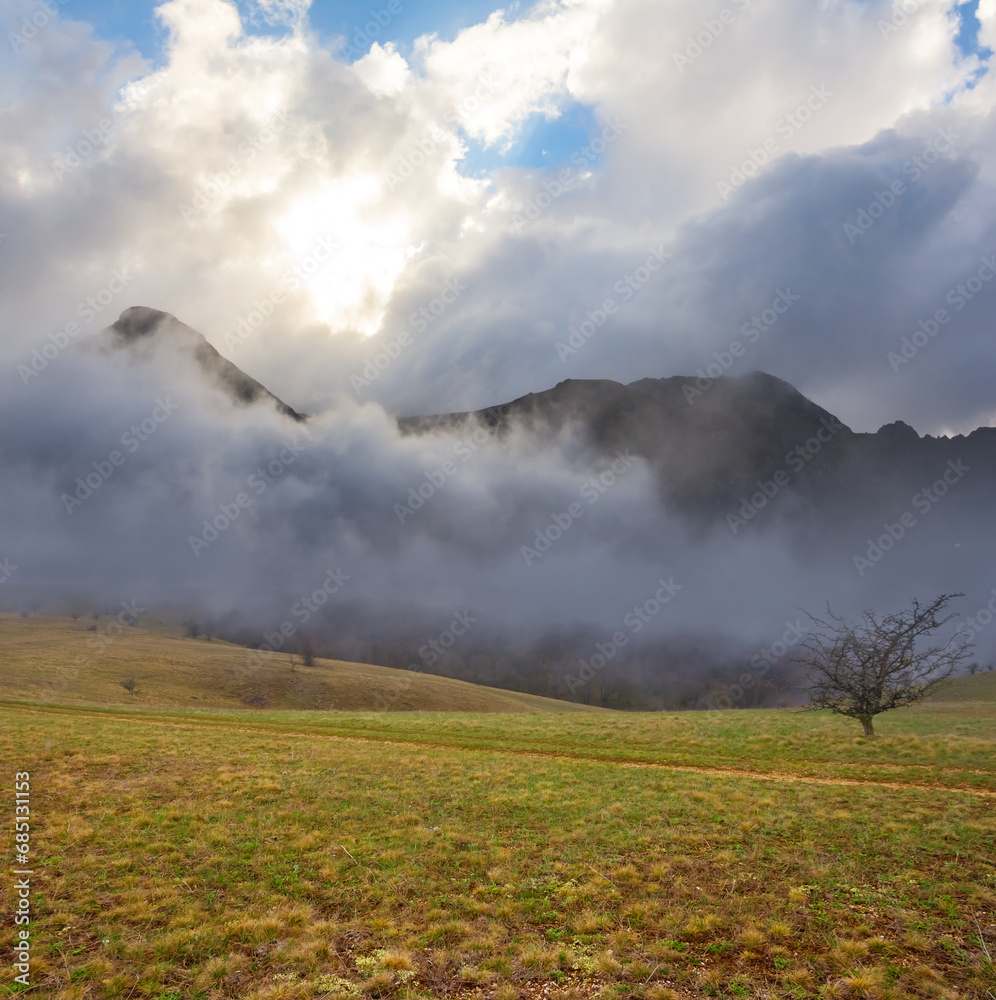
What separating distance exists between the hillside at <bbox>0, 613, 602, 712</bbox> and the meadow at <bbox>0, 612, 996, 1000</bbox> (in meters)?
46.7

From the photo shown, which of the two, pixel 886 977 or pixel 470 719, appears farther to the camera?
pixel 470 719

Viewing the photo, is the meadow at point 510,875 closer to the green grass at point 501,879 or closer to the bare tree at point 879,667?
the green grass at point 501,879

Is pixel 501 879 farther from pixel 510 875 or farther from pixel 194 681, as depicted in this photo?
pixel 194 681

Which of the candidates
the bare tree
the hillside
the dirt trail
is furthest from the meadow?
the hillside

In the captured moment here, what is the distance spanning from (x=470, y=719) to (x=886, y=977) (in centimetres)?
3701

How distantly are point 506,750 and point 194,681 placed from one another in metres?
74.7

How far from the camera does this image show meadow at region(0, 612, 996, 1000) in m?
9.38

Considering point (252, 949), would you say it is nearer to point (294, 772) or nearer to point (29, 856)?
point (29, 856)

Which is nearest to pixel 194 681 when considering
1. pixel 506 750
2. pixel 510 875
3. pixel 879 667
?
pixel 506 750

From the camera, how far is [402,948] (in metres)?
10.3

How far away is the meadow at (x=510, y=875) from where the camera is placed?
9.38 meters

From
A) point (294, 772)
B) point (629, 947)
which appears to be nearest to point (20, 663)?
point (294, 772)

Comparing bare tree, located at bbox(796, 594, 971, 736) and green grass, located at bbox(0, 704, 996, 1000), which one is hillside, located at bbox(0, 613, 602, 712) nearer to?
green grass, located at bbox(0, 704, 996, 1000)


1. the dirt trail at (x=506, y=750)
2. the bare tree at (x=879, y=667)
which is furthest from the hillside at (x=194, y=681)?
the bare tree at (x=879, y=667)
